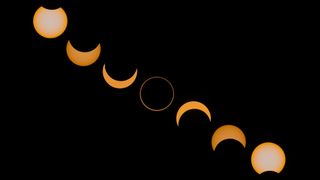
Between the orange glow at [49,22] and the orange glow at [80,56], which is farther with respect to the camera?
the orange glow at [80,56]

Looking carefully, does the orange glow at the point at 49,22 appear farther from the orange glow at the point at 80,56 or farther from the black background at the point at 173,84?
the black background at the point at 173,84

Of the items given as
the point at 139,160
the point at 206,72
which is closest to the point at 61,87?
the point at 139,160

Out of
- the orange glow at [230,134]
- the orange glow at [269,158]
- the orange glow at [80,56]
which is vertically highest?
the orange glow at [80,56]

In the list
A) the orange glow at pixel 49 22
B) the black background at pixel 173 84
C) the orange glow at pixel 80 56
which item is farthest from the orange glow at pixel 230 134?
the orange glow at pixel 49 22

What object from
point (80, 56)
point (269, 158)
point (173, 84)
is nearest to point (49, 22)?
point (80, 56)

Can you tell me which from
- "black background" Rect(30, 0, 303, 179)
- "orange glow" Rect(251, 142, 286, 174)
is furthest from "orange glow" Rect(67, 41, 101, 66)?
"orange glow" Rect(251, 142, 286, 174)

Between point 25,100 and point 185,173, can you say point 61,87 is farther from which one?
point 185,173
